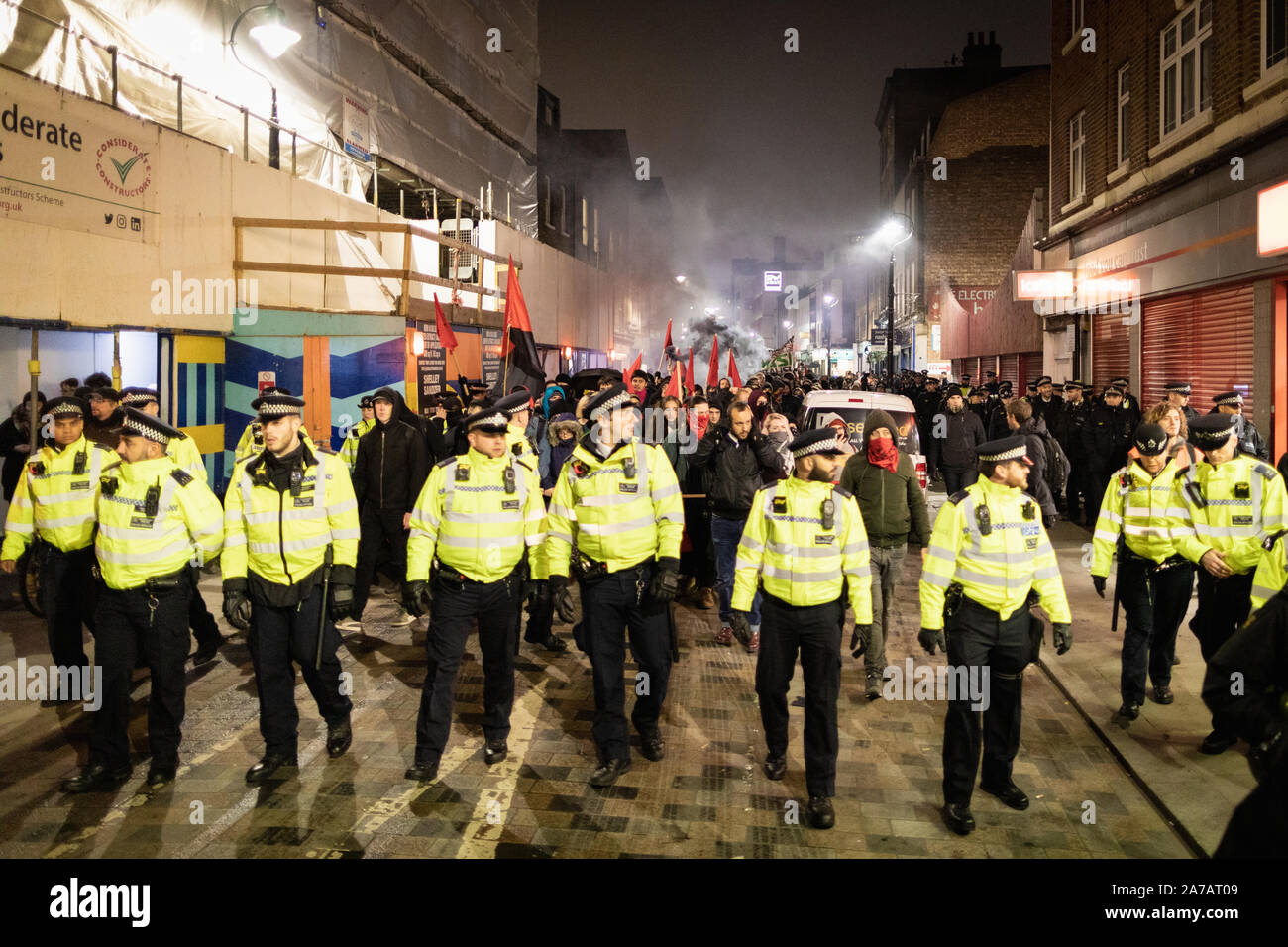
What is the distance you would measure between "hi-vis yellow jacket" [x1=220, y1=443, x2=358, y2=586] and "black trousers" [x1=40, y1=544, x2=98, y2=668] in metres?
1.42

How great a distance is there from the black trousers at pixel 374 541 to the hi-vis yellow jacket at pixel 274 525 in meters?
2.90

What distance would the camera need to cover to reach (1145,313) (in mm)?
16641

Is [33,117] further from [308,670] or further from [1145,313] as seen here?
[1145,313]

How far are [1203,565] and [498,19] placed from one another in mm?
26931

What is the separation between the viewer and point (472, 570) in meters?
5.34

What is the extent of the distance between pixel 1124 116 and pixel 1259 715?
18448 millimetres

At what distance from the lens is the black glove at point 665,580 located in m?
5.36

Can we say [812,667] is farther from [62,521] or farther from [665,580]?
[62,521]

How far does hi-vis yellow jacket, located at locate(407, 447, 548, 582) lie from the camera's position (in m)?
5.34

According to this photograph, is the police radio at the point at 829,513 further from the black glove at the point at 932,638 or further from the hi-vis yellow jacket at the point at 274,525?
the hi-vis yellow jacket at the point at 274,525

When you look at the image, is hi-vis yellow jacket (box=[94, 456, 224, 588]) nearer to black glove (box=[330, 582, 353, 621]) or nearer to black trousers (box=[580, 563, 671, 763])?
black glove (box=[330, 582, 353, 621])

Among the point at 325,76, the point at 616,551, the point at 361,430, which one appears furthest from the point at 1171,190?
the point at 325,76
